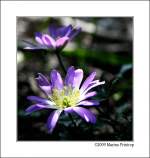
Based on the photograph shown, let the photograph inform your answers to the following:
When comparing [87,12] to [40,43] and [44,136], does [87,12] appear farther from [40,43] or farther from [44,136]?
[44,136]

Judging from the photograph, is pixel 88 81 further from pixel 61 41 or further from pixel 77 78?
pixel 61 41

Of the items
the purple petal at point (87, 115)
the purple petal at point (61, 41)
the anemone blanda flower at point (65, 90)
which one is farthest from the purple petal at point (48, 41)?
the purple petal at point (87, 115)

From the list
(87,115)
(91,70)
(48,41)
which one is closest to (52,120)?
(87,115)

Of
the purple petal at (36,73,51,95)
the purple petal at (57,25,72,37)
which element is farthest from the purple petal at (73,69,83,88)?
the purple petal at (57,25,72,37)
